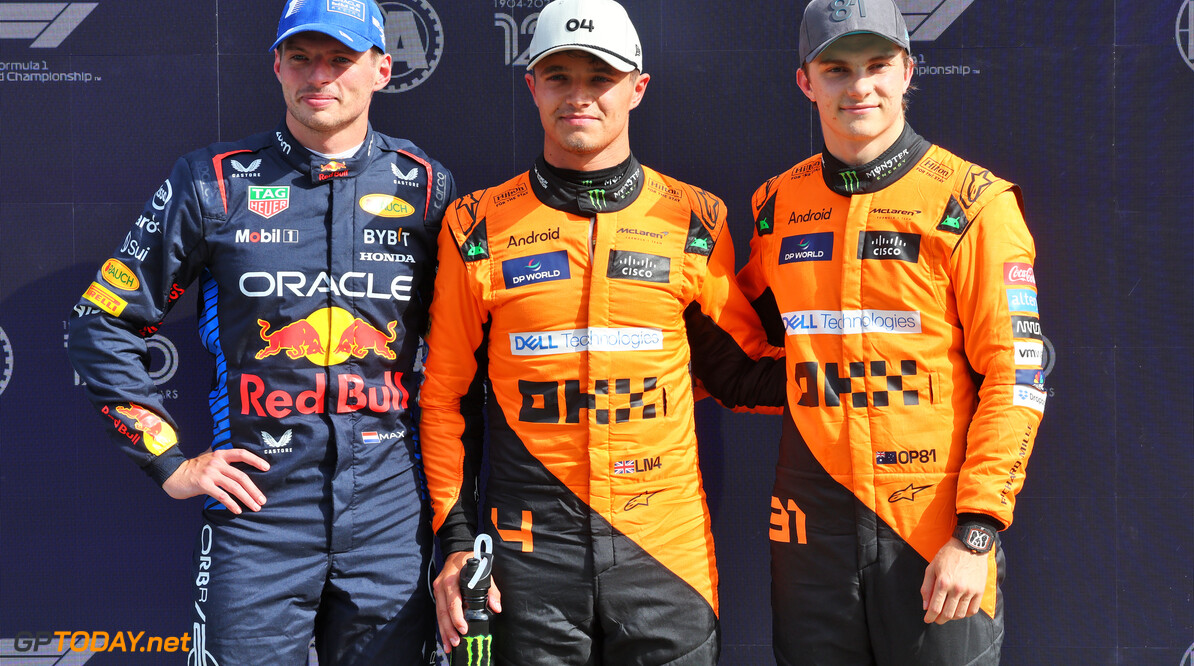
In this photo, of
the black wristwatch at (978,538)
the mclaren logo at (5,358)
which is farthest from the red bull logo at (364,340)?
the mclaren logo at (5,358)

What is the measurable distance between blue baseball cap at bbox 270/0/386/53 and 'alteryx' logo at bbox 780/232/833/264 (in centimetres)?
119

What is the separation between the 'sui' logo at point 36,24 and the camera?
3.01m

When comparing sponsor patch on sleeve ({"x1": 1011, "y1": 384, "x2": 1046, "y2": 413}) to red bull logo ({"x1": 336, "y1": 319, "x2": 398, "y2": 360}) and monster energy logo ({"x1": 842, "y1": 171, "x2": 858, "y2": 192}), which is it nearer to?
monster energy logo ({"x1": 842, "y1": 171, "x2": 858, "y2": 192})

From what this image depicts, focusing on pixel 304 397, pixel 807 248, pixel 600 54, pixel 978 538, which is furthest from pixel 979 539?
pixel 304 397

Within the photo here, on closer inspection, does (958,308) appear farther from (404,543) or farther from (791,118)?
(404,543)

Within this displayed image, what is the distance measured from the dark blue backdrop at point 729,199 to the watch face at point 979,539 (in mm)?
1154

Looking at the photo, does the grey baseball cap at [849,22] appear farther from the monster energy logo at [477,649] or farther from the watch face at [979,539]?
the monster energy logo at [477,649]

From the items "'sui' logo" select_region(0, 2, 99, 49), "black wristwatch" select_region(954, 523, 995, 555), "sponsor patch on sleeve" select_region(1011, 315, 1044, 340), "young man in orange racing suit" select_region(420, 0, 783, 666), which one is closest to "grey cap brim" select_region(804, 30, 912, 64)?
"young man in orange racing suit" select_region(420, 0, 783, 666)

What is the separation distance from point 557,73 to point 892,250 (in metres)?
0.91

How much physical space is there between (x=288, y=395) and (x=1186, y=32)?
3019mm

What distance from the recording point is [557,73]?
7.09 ft

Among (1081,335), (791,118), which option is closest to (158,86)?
(791,118)

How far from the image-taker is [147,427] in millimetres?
2227

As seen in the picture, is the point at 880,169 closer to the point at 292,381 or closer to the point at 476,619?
the point at 476,619
